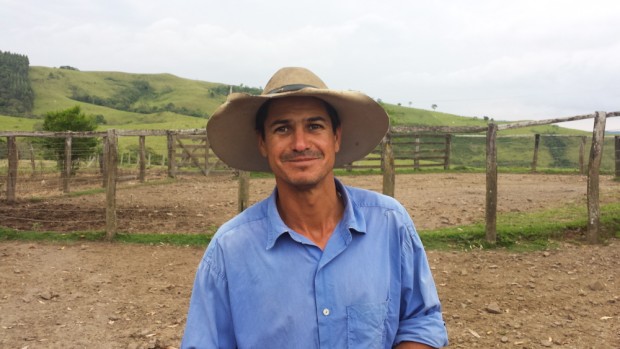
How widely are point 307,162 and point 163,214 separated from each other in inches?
337

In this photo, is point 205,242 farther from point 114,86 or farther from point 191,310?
point 114,86

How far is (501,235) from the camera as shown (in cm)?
726

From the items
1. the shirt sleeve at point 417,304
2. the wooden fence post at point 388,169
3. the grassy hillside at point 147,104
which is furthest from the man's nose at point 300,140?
the grassy hillside at point 147,104

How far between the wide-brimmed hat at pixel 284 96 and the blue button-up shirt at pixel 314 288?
400 millimetres

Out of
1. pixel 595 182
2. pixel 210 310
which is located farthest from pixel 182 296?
pixel 595 182

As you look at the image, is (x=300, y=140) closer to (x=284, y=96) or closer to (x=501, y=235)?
(x=284, y=96)

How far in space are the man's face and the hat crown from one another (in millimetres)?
47

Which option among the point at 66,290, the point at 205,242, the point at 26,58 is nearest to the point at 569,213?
the point at 205,242

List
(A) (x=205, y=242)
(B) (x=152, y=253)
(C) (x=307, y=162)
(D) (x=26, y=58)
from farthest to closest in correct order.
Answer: (D) (x=26, y=58) < (A) (x=205, y=242) < (B) (x=152, y=253) < (C) (x=307, y=162)

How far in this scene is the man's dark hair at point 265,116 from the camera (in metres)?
1.86

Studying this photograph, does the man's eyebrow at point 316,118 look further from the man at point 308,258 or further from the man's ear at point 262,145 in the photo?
the man's ear at point 262,145

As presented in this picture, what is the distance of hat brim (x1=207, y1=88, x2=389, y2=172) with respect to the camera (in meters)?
1.80

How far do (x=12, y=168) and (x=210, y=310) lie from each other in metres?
11.1

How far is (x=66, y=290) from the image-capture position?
18.8ft
